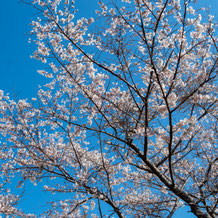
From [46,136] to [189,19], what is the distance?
5.84m

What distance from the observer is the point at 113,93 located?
6094mm

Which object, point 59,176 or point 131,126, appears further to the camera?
point 59,176

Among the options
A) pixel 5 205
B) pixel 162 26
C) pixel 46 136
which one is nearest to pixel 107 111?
pixel 162 26

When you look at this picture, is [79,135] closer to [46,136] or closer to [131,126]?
[46,136]

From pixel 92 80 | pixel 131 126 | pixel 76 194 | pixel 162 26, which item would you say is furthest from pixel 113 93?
pixel 76 194

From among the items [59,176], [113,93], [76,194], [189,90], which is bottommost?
[76,194]

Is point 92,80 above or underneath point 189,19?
above

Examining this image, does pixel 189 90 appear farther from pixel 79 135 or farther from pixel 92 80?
pixel 79 135

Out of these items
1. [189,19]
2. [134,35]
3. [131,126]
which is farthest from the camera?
[131,126]

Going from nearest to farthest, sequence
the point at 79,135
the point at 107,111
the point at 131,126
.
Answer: the point at 131,126 → the point at 107,111 → the point at 79,135

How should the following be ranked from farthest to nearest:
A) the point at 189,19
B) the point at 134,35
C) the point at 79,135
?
the point at 79,135 → the point at 134,35 → the point at 189,19

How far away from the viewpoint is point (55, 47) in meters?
5.20

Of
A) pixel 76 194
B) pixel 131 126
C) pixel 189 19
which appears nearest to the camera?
pixel 189 19

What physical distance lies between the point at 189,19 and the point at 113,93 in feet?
9.27
